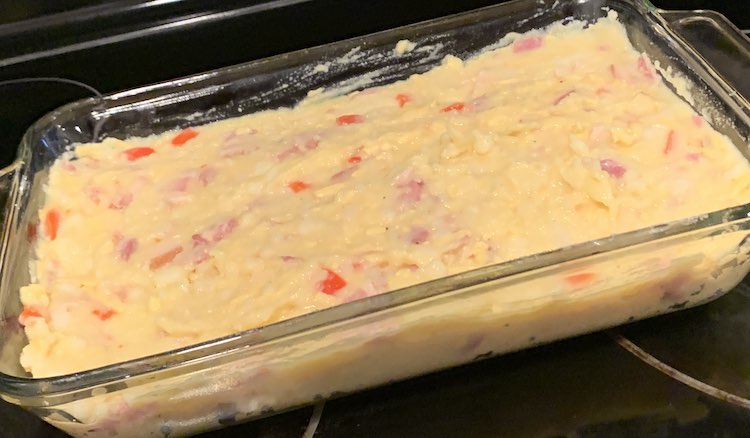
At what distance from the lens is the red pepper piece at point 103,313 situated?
87cm

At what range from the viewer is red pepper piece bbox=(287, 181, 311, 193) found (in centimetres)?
101

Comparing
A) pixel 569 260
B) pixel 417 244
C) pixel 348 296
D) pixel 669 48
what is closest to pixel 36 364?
pixel 348 296

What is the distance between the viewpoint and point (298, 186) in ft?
3.31

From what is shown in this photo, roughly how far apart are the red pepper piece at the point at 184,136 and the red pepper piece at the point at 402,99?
32 cm

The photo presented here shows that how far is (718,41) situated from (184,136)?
33.3 inches

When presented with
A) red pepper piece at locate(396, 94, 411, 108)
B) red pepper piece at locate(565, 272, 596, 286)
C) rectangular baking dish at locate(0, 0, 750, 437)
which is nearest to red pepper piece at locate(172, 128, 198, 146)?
rectangular baking dish at locate(0, 0, 750, 437)

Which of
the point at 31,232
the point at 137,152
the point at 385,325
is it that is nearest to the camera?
the point at 385,325

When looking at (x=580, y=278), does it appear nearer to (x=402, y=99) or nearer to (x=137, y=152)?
(x=402, y=99)

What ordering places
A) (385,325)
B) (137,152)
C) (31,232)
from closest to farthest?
(385,325)
(31,232)
(137,152)

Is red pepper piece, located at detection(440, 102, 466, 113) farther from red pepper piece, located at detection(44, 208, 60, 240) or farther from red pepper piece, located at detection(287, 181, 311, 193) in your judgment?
red pepper piece, located at detection(44, 208, 60, 240)

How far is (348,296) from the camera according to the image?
0.85m

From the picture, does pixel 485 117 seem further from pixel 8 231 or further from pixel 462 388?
pixel 8 231

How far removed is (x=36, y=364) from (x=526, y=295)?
0.56 metres

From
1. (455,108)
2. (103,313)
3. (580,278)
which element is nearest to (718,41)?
(455,108)
